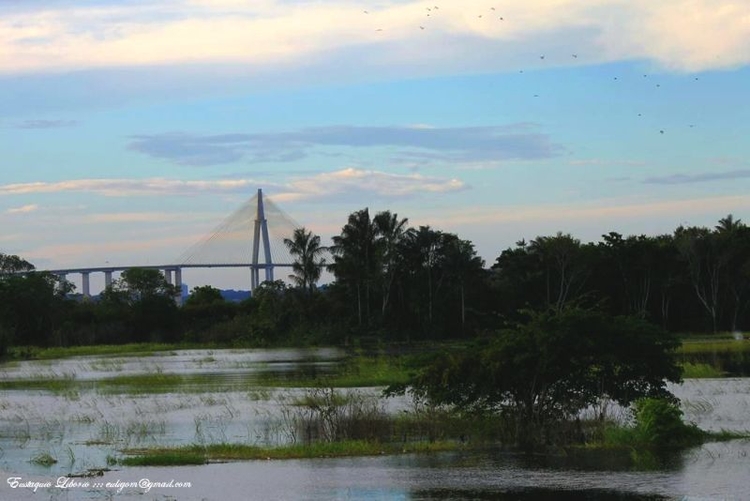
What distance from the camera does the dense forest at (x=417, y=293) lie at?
92188 mm

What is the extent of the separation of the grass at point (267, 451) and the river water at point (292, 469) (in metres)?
0.60

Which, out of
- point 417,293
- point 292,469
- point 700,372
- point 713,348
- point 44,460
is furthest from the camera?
A: point 417,293

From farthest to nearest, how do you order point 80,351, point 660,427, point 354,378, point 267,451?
point 80,351 < point 354,378 < point 267,451 < point 660,427

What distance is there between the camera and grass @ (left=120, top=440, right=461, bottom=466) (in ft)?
79.7

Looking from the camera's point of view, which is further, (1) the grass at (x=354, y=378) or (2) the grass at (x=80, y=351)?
(2) the grass at (x=80, y=351)

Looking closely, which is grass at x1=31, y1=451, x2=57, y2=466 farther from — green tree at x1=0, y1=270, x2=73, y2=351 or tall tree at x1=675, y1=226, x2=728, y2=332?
green tree at x1=0, y1=270, x2=73, y2=351

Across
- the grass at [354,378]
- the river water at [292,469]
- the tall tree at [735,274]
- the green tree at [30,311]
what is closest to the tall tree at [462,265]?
the tall tree at [735,274]

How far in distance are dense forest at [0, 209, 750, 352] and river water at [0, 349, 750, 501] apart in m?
52.6

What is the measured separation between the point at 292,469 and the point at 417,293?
250 ft

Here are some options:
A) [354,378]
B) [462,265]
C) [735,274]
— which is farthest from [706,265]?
[354,378]

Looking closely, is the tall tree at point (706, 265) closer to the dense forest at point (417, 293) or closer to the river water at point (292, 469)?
the dense forest at point (417, 293)

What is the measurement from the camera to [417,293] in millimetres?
99062

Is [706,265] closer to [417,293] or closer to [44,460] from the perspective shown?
[417,293]

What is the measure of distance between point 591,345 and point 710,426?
17.4ft
